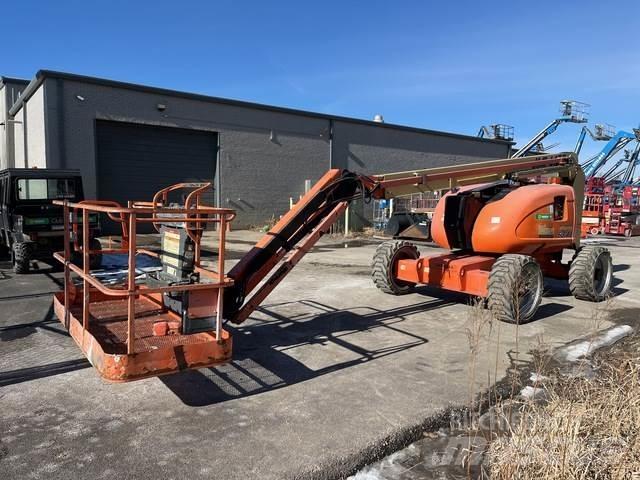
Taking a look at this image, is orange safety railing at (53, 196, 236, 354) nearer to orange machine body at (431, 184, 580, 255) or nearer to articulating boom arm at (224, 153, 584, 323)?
articulating boom arm at (224, 153, 584, 323)

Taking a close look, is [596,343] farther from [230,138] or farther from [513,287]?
[230,138]

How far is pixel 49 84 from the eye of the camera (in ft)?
56.7

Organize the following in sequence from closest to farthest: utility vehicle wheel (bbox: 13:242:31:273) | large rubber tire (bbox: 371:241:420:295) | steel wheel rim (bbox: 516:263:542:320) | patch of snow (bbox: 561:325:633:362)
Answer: patch of snow (bbox: 561:325:633:362) → steel wheel rim (bbox: 516:263:542:320) → large rubber tire (bbox: 371:241:420:295) → utility vehicle wheel (bbox: 13:242:31:273)

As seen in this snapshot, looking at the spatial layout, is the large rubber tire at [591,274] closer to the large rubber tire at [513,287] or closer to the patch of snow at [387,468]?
the large rubber tire at [513,287]

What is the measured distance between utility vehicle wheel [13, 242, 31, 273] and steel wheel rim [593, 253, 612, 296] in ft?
34.6

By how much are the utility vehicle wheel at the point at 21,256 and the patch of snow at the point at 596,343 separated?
9510 millimetres

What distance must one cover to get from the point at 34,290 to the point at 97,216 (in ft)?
8.13

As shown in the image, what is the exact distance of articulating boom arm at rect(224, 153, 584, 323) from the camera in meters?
5.43

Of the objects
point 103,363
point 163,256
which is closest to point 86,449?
point 103,363

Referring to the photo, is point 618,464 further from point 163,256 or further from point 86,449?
point 163,256

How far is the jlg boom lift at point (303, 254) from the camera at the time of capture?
166 inches

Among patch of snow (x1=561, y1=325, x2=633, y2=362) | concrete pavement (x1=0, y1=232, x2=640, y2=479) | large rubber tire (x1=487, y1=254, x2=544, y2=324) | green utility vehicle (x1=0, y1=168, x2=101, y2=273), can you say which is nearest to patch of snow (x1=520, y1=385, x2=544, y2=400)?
concrete pavement (x1=0, y1=232, x2=640, y2=479)

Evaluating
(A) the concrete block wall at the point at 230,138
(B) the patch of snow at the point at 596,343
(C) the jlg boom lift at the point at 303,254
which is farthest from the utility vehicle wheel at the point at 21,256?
(B) the patch of snow at the point at 596,343

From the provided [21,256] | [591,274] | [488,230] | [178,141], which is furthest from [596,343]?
[178,141]
